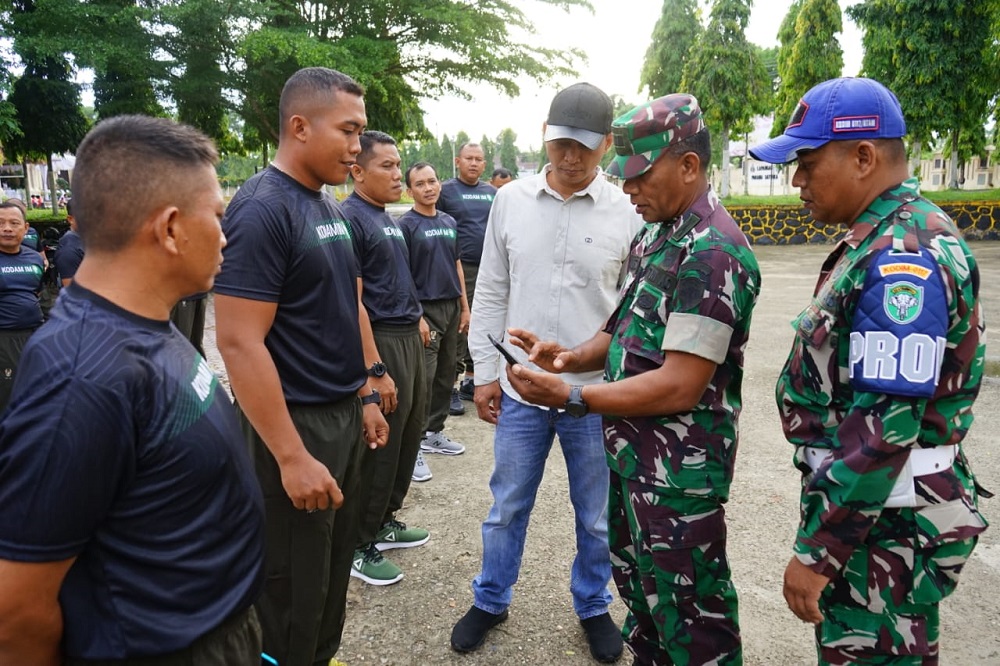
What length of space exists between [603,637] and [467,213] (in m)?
4.65

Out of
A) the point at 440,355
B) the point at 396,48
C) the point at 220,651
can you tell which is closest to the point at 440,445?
the point at 440,355

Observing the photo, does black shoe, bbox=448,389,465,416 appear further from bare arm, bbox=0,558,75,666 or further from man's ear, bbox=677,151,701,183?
bare arm, bbox=0,558,75,666

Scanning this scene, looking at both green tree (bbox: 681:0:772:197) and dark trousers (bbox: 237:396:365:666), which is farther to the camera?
green tree (bbox: 681:0:772:197)

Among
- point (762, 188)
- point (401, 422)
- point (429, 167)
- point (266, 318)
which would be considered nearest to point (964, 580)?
point (401, 422)

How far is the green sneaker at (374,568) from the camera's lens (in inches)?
139

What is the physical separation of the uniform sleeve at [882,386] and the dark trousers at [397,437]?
6.85 feet

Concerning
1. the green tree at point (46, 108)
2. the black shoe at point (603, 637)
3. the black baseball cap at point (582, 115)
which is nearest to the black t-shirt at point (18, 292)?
the black baseball cap at point (582, 115)

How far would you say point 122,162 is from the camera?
129cm

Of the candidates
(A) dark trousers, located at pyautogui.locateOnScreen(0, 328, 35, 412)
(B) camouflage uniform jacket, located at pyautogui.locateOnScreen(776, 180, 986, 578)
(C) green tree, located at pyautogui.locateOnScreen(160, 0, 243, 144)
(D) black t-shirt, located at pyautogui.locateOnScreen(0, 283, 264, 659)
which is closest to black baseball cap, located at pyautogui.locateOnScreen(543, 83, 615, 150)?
(B) camouflage uniform jacket, located at pyautogui.locateOnScreen(776, 180, 986, 578)

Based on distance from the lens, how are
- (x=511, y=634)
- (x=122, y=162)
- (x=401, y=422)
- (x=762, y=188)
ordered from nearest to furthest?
(x=122, y=162) < (x=511, y=634) < (x=401, y=422) < (x=762, y=188)

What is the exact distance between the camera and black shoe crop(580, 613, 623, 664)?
2863mm

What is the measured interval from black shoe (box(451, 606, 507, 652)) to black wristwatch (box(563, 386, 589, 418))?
1.31 m

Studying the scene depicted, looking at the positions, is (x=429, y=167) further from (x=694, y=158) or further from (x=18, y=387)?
(x=18, y=387)

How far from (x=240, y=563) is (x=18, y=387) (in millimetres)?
552
